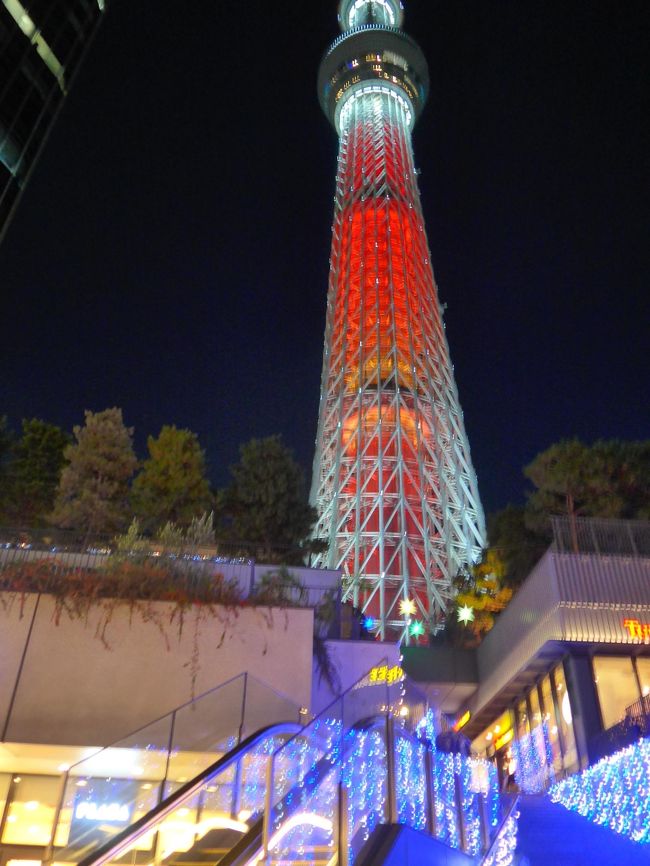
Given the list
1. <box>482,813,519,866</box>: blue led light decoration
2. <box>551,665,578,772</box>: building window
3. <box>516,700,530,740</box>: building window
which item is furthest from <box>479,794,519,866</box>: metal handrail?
<box>516,700,530,740</box>: building window

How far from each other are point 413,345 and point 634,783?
3892 centimetres

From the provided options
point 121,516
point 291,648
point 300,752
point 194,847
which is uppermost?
point 121,516

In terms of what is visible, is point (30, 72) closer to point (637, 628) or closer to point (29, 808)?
point (29, 808)

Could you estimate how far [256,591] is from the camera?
13.2 meters

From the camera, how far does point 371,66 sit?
2682 inches

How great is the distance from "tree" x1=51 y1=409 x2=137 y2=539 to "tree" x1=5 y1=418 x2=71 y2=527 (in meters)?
2.44

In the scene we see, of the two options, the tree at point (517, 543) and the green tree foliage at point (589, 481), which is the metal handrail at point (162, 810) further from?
the tree at point (517, 543)

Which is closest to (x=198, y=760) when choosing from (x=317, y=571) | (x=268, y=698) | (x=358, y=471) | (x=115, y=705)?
(x=268, y=698)

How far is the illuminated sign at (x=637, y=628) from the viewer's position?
17.9m

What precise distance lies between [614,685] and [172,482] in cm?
1508

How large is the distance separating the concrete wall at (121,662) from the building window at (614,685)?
8737 mm

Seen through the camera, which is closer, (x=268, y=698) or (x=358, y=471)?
(x=268, y=698)

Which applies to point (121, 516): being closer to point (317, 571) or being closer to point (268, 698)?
→ point (317, 571)

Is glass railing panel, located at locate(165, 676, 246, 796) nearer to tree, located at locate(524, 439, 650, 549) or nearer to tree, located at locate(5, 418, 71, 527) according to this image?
tree, located at locate(524, 439, 650, 549)
